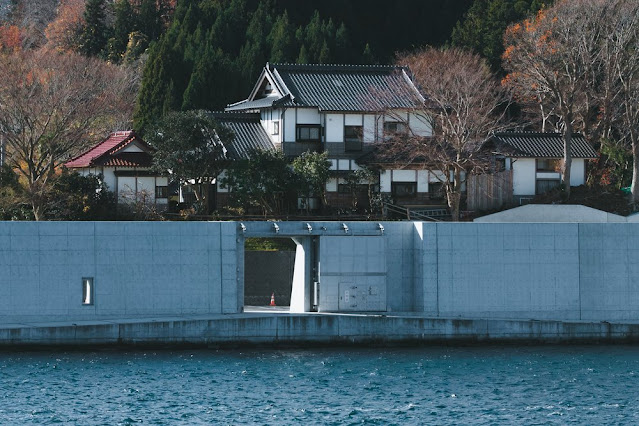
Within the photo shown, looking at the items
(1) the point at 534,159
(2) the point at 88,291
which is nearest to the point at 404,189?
(1) the point at 534,159

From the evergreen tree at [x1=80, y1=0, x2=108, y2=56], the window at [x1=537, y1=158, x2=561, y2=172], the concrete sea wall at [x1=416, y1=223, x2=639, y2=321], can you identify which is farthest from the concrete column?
the evergreen tree at [x1=80, y1=0, x2=108, y2=56]

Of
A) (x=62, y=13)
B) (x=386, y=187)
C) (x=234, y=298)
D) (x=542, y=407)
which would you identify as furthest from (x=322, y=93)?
(x=62, y=13)

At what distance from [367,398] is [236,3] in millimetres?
46504

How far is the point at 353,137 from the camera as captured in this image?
152ft

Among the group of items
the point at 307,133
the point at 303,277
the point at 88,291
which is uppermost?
the point at 307,133

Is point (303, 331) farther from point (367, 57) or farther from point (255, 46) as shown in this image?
point (367, 57)

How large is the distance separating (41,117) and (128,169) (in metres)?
3.75

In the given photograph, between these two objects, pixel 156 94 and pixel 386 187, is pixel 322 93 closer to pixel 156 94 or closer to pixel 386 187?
pixel 386 187

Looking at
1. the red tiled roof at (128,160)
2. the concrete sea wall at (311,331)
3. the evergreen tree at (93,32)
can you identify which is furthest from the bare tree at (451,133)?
the evergreen tree at (93,32)

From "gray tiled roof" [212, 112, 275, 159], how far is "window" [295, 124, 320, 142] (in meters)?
1.14

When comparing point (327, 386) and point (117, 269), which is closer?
point (327, 386)

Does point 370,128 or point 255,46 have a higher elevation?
point 255,46

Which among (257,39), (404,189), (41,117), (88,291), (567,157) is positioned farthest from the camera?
(257,39)

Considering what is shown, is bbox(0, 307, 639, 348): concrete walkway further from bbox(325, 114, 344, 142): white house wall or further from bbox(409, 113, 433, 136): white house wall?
bbox(409, 113, 433, 136): white house wall
